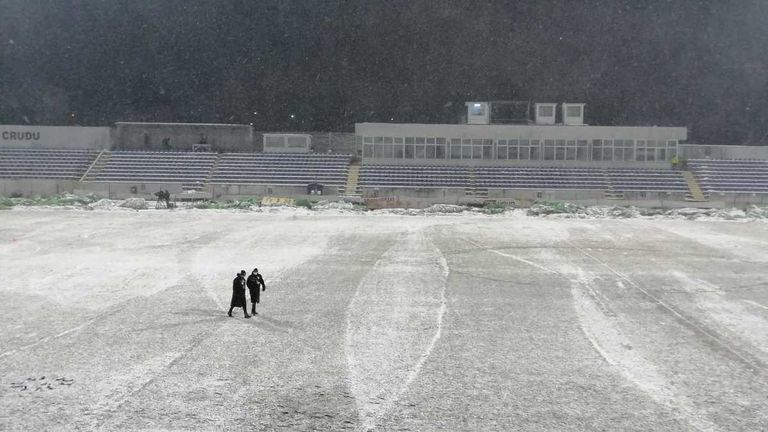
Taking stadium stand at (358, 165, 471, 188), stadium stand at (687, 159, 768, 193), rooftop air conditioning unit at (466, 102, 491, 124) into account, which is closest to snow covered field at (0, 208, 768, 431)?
stadium stand at (358, 165, 471, 188)

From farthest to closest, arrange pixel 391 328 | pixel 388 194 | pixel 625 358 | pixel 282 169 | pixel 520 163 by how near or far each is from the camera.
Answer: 1. pixel 520 163
2. pixel 282 169
3. pixel 388 194
4. pixel 391 328
5. pixel 625 358

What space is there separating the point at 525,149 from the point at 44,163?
151 feet

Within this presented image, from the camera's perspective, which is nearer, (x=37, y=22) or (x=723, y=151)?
(x=723, y=151)

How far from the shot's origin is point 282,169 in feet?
185

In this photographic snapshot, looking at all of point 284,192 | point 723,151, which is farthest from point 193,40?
point 723,151

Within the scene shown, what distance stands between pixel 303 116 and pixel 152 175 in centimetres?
4414

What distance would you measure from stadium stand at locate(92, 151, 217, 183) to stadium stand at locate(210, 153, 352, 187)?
4.91 ft

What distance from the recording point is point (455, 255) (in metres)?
24.7

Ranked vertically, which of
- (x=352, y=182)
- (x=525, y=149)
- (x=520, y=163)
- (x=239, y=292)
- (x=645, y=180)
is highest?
(x=525, y=149)

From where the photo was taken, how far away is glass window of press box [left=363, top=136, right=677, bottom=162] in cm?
5962

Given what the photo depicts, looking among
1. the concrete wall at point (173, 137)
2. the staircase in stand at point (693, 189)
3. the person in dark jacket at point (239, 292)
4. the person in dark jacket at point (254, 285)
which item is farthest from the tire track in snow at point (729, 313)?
the concrete wall at point (173, 137)

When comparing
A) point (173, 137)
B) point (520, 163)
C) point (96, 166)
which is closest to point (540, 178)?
point (520, 163)

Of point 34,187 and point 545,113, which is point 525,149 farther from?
point 34,187

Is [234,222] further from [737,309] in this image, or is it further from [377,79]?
Answer: [377,79]
